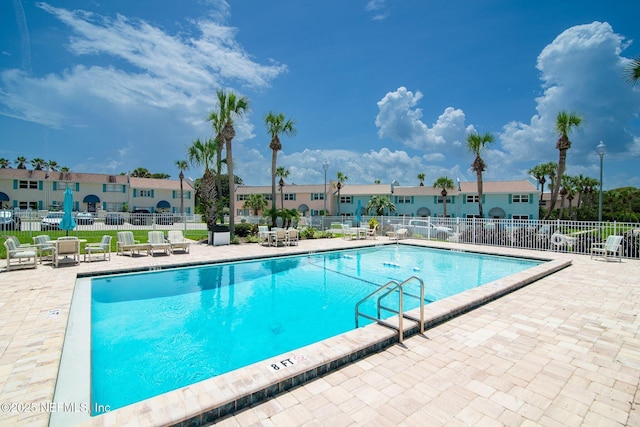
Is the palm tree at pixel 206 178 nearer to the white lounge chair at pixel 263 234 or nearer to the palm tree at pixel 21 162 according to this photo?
the white lounge chair at pixel 263 234

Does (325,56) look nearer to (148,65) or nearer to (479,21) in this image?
(479,21)

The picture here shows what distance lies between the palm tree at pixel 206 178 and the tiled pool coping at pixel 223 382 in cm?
1351

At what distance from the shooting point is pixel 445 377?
3691 millimetres

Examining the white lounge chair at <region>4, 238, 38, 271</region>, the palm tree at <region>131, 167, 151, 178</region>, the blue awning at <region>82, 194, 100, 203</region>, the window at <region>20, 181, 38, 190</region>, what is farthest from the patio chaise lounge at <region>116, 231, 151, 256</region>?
the palm tree at <region>131, 167, 151, 178</region>

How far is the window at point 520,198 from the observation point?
3856 centimetres

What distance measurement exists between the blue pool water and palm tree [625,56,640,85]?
23.7 feet

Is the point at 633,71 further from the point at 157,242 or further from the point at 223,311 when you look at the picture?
the point at 157,242

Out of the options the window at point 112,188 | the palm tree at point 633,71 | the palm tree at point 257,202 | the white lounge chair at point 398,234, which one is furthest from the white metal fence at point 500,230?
the window at point 112,188

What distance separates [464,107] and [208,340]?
3002cm

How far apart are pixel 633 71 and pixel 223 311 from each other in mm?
14430

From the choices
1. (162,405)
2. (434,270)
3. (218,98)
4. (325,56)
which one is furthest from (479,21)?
(162,405)

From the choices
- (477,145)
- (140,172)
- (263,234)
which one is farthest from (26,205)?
(477,145)

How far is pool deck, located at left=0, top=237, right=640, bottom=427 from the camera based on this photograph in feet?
9.62

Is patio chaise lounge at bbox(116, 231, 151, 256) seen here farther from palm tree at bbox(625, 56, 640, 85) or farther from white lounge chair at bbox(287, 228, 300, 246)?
palm tree at bbox(625, 56, 640, 85)
